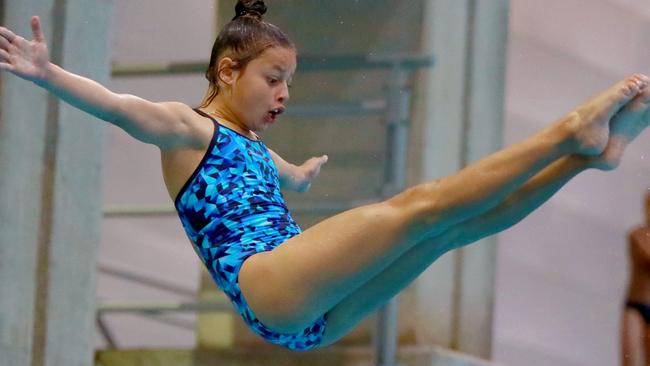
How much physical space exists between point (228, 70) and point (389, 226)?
2.37 ft

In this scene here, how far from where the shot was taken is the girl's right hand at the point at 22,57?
287 cm

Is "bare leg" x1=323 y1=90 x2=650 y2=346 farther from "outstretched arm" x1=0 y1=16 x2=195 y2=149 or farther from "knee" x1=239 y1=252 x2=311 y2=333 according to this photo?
"outstretched arm" x1=0 y1=16 x2=195 y2=149

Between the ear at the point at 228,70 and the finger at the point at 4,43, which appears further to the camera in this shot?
the ear at the point at 228,70

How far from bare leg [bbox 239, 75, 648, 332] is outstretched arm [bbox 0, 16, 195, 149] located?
388mm

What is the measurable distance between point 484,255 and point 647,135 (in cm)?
213

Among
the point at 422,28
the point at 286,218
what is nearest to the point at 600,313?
the point at 422,28

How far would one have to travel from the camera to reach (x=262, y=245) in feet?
10.3

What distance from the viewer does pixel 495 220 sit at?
9.96 ft

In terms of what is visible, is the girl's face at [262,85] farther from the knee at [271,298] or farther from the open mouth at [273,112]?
the knee at [271,298]

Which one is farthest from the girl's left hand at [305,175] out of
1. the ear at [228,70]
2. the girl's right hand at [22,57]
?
the girl's right hand at [22,57]

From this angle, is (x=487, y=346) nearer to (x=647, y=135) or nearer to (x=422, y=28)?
(x=422, y=28)

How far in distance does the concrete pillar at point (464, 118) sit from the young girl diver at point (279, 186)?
1.96 meters

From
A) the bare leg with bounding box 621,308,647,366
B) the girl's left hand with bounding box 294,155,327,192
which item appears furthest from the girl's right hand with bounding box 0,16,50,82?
the bare leg with bounding box 621,308,647,366

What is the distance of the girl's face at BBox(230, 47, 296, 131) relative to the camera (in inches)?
129
